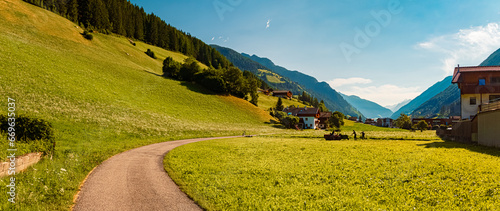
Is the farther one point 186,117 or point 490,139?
point 186,117

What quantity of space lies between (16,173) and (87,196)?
416 cm

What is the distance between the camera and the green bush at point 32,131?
13.3 meters

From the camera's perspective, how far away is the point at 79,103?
135ft

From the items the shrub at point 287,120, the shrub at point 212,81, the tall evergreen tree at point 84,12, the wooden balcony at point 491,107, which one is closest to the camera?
the wooden balcony at point 491,107

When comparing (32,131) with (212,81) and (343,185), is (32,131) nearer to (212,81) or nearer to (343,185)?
(343,185)

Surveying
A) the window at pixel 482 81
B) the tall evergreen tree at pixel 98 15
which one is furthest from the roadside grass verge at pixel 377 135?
the tall evergreen tree at pixel 98 15

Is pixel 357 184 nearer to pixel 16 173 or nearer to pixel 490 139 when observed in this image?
pixel 16 173

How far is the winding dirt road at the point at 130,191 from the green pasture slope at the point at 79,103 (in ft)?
2.25

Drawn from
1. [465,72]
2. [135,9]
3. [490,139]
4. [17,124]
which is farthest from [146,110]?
[135,9]

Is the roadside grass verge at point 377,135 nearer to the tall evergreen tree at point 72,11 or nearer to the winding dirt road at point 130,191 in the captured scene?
the winding dirt road at point 130,191

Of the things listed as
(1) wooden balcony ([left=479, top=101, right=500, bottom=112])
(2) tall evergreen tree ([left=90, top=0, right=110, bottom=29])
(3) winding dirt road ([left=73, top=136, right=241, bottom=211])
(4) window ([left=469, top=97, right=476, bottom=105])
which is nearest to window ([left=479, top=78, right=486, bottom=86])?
(4) window ([left=469, top=97, right=476, bottom=105])

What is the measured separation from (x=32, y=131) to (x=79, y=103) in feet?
108

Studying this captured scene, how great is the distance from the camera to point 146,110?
53438 millimetres

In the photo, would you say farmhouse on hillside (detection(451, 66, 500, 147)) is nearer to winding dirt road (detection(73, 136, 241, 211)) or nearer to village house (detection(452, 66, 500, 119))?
village house (detection(452, 66, 500, 119))
